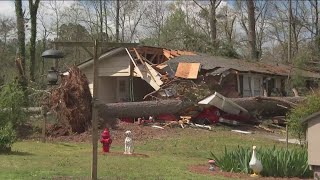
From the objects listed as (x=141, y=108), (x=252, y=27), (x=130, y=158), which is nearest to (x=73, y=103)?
(x=141, y=108)

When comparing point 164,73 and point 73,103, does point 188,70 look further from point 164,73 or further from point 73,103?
point 73,103

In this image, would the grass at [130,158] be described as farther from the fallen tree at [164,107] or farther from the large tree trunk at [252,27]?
the large tree trunk at [252,27]

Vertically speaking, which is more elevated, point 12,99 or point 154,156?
point 12,99

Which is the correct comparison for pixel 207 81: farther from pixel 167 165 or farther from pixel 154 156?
pixel 167 165

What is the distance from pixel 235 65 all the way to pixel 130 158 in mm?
20062

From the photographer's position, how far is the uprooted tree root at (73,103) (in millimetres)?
22797

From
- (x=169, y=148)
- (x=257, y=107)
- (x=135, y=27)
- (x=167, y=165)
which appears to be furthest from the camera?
(x=135, y=27)

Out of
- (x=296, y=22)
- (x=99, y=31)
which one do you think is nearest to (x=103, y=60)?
(x=99, y=31)

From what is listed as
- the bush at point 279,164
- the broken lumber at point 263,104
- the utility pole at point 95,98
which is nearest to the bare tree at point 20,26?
the broken lumber at point 263,104

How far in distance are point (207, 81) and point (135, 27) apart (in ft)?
100

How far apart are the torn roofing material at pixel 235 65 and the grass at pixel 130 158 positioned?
8.22 m

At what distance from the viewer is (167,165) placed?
14.2m

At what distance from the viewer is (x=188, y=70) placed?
29.9m

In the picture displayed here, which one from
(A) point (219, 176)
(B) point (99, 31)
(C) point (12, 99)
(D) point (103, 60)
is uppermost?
(B) point (99, 31)
